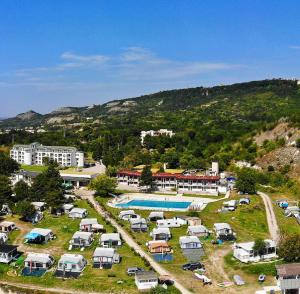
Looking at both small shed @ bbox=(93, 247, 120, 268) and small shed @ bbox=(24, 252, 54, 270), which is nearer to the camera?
small shed @ bbox=(24, 252, 54, 270)

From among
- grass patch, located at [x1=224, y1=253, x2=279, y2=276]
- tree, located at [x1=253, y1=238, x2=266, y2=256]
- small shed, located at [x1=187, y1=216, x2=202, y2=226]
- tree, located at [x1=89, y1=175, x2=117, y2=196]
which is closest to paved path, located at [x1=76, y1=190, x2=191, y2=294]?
tree, located at [x1=89, y1=175, x2=117, y2=196]

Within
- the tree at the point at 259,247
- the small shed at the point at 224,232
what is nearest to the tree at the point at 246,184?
the small shed at the point at 224,232

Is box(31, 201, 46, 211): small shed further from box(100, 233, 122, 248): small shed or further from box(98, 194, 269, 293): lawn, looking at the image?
box(100, 233, 122, 248): small shed

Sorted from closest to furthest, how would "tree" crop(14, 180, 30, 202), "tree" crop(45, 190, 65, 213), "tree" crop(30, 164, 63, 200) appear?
"tree" crop(45, 190, 65, 213) → "tree" crop(14, 180, 30, 202) → "tree" crop(30, 164, 63, 200)

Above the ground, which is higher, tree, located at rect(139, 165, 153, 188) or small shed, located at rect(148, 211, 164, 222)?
tree, located at rect(139, 165, 153, 188)

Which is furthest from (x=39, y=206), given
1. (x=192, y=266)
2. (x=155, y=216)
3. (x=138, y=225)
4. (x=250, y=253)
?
(x=250, y=253)

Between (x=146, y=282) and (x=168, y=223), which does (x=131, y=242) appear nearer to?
(x=168, y=223)

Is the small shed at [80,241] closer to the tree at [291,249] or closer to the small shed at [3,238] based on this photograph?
the small shed at [3,238]
